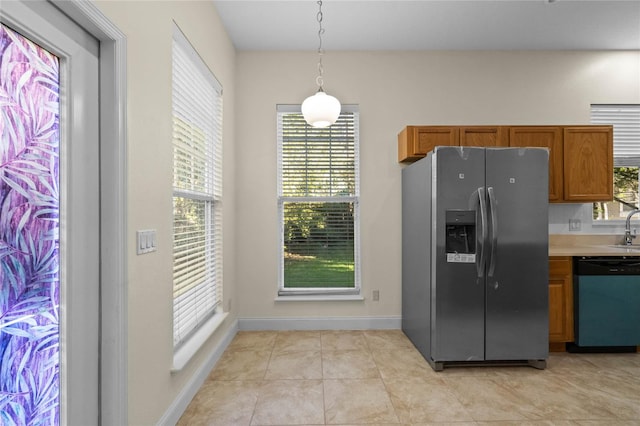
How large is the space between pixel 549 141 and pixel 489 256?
1582 millimetres

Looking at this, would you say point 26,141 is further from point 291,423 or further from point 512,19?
point 512,19

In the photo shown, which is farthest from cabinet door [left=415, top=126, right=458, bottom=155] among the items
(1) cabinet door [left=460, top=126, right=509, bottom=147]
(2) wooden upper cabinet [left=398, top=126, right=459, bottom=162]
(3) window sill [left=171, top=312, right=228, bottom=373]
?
(3) window sill [left=171, top=312, right=228, bottom=373]

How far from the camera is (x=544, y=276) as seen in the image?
9.01 feet

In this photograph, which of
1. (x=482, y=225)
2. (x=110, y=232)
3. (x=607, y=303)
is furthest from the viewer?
(x=607, y=303)

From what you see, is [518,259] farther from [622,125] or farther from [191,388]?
[191,388]

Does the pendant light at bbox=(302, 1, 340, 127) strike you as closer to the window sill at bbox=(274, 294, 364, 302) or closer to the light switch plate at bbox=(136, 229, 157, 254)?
the light switch plate at bbox=(136, 229, 157, 254)

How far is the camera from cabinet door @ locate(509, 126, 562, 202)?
3277 mm

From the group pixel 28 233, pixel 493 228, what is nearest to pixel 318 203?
pixel 493 228

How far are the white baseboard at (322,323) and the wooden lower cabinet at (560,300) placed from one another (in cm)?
147

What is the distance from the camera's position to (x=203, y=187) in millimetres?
2732

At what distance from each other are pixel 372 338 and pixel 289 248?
1.35 m

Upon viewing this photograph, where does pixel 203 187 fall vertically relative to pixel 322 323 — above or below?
above

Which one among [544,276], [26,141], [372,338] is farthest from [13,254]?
[544,276]

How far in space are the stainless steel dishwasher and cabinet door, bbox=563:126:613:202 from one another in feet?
2.49
